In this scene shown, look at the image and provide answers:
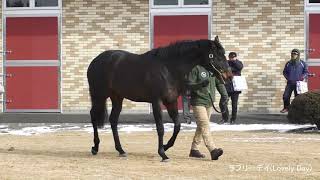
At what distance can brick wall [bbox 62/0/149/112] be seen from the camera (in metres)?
18.0

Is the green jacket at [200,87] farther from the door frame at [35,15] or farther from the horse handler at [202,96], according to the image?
the door frame at [35,15]

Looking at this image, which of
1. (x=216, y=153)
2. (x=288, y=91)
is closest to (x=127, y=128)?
(x=288, y=91)

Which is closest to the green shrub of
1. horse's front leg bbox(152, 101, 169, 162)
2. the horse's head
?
the horse's head

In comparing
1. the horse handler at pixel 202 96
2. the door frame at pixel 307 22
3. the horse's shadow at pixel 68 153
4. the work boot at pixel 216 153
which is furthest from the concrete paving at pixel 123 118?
the work boot at pixel 216 153

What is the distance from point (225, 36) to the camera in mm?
17828

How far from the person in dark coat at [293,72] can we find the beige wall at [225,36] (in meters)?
0.99

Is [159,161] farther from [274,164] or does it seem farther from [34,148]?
[34,148]

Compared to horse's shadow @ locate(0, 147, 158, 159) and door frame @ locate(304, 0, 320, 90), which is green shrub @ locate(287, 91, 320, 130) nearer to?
door frame @ locate(304, 0, 320, 90)

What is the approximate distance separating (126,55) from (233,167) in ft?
8.84

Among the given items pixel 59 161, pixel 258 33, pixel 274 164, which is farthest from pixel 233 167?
pixel 258 33

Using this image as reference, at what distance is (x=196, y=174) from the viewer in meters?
8.65

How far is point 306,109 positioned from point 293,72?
117 inches

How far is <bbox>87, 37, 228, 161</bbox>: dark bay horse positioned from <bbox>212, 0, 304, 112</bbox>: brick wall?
303 inches

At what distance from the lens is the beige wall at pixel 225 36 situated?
17.7 m
